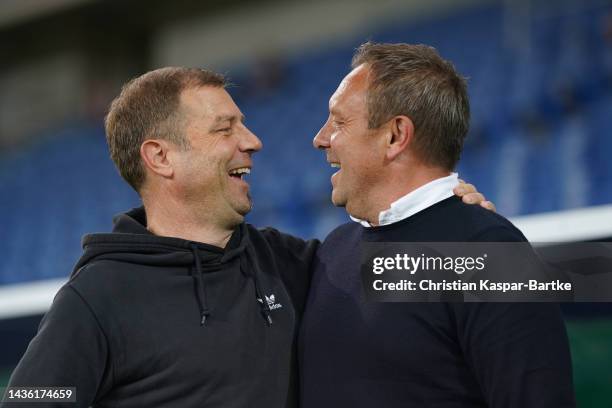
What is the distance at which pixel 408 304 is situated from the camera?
6.28ft

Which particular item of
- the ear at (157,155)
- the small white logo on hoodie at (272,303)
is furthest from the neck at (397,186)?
the ear at (157,155)

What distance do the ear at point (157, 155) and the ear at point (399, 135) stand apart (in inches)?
21.6

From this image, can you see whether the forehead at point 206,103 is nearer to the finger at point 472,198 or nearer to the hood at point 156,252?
the hood at point 156,252

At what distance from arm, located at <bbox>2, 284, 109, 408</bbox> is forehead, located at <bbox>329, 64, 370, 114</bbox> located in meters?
0.76

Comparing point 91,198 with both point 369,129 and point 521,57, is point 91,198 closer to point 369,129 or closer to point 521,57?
point 521,57

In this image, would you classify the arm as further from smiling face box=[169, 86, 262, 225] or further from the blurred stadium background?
the blurred stadium background

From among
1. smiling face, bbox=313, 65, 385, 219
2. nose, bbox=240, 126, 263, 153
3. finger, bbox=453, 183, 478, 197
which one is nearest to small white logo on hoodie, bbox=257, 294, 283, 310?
smiling face, bbox=313, 65, 385, 219

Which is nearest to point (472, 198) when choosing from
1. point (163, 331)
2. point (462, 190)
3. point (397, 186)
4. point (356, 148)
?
point (462, 190)

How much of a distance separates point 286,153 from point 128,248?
606 centimetres

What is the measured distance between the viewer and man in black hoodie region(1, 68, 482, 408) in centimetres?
191

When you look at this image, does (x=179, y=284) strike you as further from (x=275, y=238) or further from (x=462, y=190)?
(x=462, y=190)

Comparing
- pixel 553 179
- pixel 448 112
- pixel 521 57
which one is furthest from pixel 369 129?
pixel 521 57

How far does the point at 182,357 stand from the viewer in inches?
76.7

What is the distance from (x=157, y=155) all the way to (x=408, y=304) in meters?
0.74
